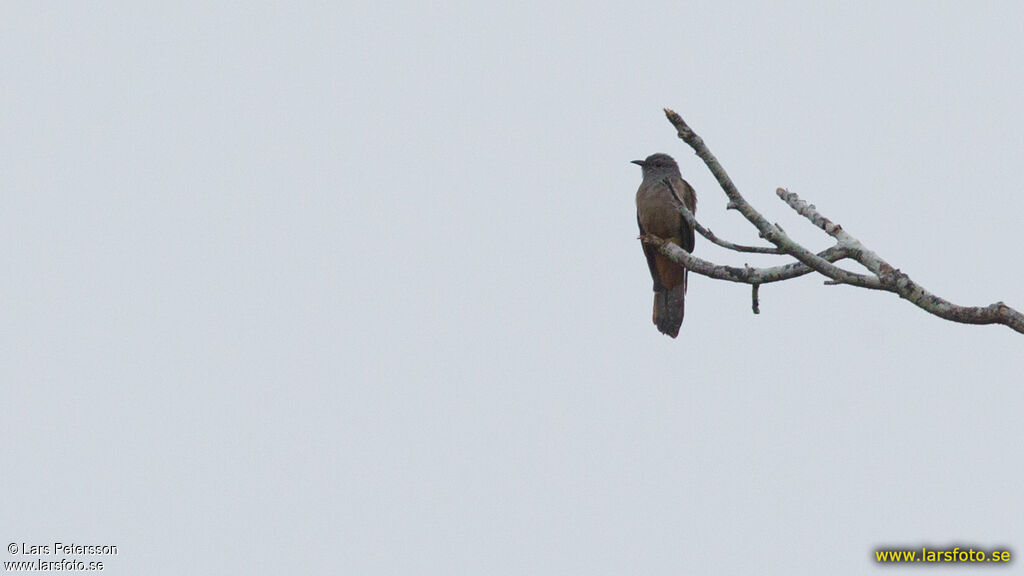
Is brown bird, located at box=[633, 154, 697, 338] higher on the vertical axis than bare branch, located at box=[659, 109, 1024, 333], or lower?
higher

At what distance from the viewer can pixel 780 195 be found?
562 cm

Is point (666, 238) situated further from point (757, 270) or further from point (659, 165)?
point (757, 270)

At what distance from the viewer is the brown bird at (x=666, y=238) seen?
9672 millimetres

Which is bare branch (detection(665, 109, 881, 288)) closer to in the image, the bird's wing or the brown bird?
the brown bird

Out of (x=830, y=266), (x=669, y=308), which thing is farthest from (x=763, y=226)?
(x=669, y=308)

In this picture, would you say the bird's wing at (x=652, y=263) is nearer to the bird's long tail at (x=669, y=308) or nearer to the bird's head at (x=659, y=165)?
the bird's long tail at (x=669, y=308)

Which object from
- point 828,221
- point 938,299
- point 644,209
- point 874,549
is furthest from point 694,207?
point 938,299

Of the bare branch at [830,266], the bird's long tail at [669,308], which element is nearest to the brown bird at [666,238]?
the bird's long tail at [669,308]

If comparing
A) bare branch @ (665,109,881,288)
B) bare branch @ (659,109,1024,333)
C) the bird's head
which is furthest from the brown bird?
bare branch @ (665,109,881,288)

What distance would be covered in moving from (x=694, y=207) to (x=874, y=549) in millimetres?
4210

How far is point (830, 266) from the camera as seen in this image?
4.70 metres

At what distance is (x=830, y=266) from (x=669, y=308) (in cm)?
502

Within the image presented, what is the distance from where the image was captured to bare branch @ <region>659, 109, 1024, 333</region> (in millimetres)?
4491

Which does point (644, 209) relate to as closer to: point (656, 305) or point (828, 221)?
point (656, 305)
